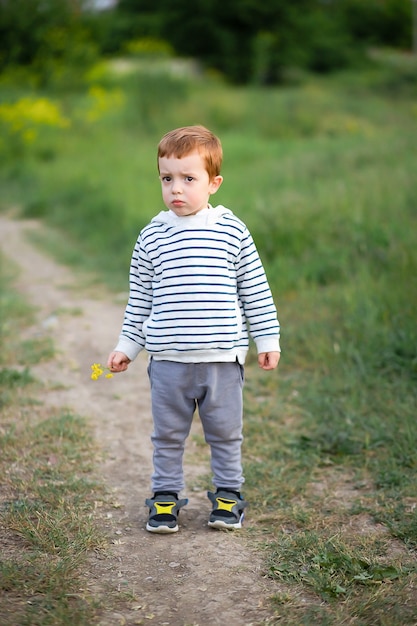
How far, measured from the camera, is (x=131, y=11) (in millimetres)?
28109

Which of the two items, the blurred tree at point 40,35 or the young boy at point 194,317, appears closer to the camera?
the young boy at point 194,317

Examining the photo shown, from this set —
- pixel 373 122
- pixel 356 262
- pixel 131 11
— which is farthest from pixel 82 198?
pixel 131 11

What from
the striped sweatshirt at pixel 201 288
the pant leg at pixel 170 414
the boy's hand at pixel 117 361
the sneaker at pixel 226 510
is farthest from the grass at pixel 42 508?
the striped sweatshirt at pixel 201 288

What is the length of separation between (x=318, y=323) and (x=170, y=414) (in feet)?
7.01

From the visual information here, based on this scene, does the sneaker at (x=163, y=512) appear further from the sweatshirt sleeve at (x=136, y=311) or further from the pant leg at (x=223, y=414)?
the sweatshirt sleeve at (x=136, y=311)

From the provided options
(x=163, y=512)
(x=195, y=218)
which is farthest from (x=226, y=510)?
(x=195, y=218)

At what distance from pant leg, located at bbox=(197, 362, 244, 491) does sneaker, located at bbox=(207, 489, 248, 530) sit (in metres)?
0.04

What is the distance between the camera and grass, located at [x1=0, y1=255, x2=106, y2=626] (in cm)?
234

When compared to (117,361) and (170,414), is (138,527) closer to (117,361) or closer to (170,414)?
(170,414)

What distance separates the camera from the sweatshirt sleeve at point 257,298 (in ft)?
9.22

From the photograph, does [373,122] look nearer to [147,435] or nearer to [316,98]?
[316,98]

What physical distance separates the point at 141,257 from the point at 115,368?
0.40 metres

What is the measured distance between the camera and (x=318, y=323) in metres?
4.82

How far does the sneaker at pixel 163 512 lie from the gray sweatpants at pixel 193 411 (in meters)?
0.04
